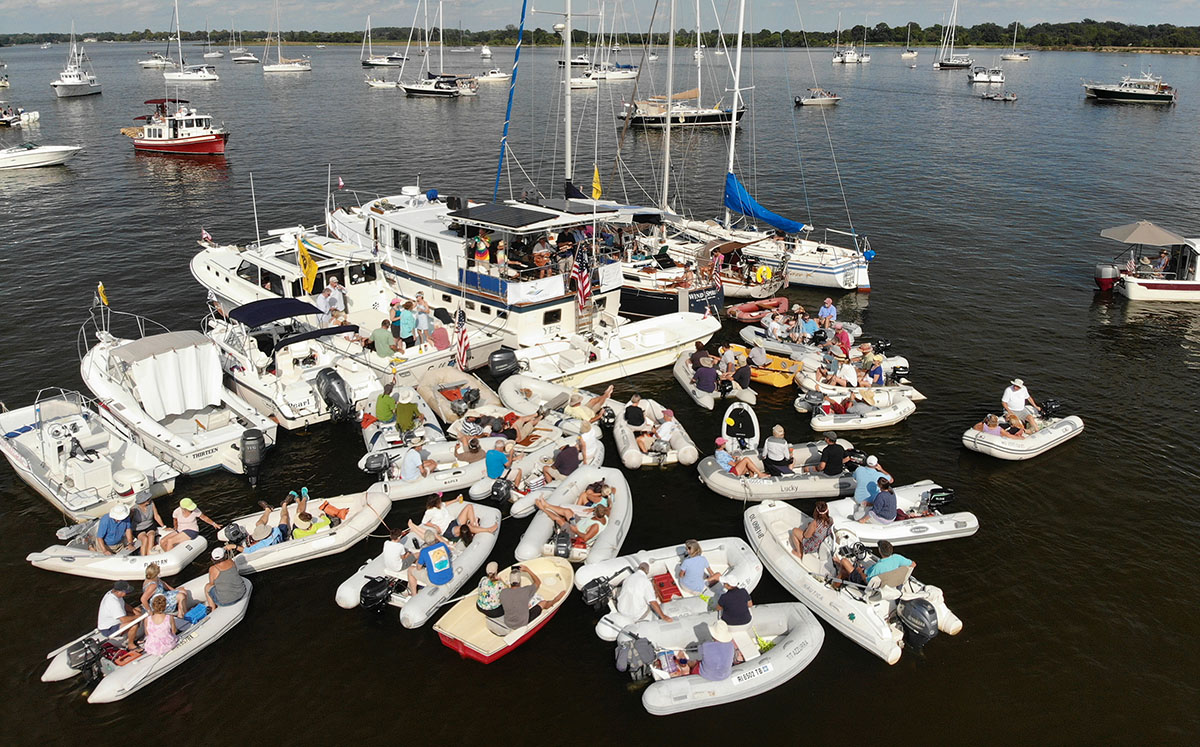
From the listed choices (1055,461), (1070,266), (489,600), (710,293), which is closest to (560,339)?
(710,293)

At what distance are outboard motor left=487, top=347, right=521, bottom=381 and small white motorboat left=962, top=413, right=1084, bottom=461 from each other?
11.9 meters

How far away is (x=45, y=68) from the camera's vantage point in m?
140

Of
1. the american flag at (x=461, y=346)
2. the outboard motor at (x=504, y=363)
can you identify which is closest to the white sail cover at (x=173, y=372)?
the american flag at (x=461, y=346)

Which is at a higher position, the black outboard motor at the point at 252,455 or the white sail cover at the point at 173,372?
the white sail cover at the point at 173,372

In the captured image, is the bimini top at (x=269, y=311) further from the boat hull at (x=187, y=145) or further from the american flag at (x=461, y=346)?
the boat hull at (x=187, y=145)

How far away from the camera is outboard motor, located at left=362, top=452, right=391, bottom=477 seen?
17.6 metres

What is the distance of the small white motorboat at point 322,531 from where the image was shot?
14680 mm

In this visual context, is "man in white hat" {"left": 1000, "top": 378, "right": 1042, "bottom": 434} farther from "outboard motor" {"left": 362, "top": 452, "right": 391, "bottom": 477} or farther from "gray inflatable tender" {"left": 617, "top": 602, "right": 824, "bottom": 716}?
"outboard motor" {"left": 362, "top": 452, "right": 391, "bottom": 477}

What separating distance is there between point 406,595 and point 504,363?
29.8 feet

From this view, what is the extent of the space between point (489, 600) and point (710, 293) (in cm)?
1530

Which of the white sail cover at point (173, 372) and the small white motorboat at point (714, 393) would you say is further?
the small white motorboat at point (714, 393)

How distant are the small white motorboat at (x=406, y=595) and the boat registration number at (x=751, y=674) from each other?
5.12 metres

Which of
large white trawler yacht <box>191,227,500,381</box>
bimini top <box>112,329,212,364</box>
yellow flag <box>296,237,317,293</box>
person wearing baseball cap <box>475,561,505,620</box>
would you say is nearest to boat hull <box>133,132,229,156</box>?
large white trawler yacht <box>191,227,500,381</box>

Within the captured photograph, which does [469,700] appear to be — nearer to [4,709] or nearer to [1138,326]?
[4,709]
